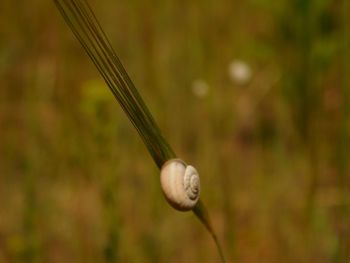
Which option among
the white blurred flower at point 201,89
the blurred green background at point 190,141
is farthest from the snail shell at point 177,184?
the white blurred flower at point 201,89

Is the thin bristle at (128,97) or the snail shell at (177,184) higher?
the thin bristle at (128,97)

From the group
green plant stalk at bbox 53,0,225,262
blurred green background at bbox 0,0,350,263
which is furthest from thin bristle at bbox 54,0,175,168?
blurred green background at bbox 0,0,350,263

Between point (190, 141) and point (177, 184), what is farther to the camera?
point (190, 141)

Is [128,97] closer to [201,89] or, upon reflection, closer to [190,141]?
[201,89]

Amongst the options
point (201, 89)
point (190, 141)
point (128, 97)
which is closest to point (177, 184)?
point (128, 97)

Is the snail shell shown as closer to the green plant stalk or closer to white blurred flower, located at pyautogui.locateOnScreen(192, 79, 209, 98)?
the green plant stalk

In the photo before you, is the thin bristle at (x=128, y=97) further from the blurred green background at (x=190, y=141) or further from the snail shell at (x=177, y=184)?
the blurred green background at (x=190, y=141)
